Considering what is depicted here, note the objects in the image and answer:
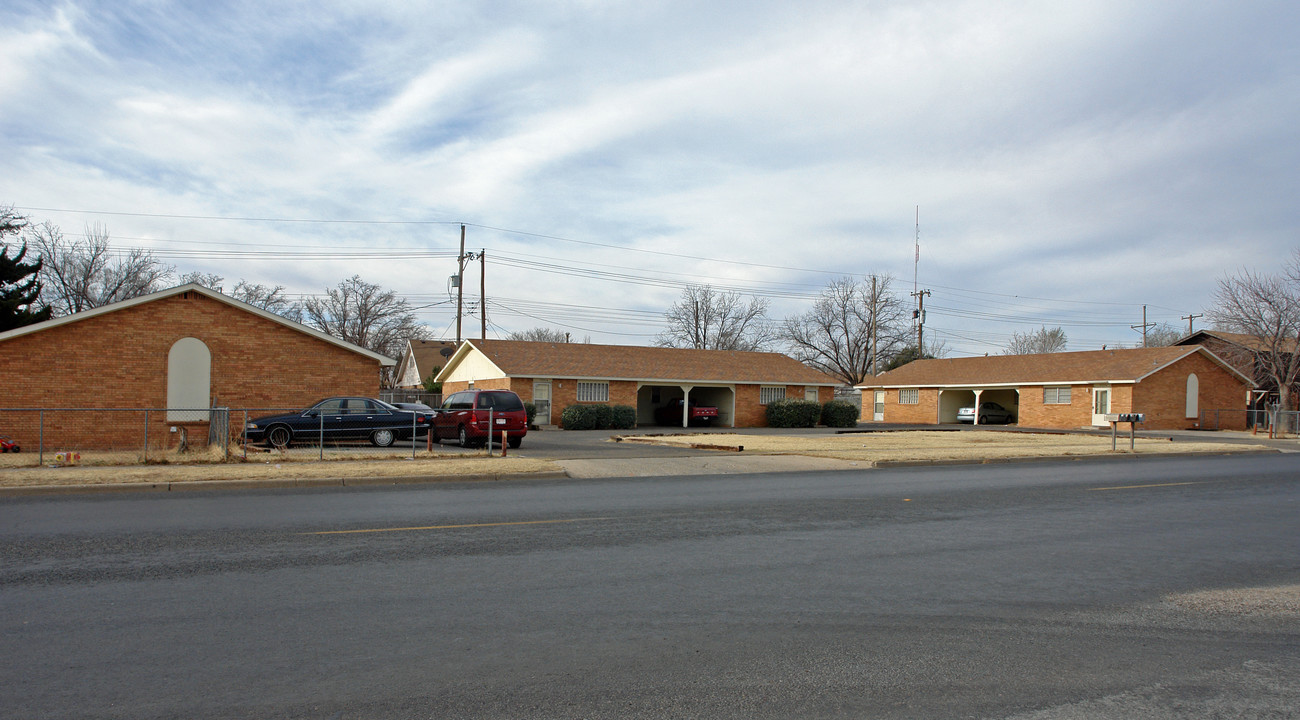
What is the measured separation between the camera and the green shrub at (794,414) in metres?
44.1

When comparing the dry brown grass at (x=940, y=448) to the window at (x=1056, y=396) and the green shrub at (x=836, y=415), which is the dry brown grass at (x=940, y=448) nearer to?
the green shrub at (x=836, y=415)

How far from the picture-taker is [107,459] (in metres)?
17.4

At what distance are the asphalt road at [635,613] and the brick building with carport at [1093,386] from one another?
126 ft

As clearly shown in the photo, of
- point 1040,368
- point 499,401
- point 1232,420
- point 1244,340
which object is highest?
point 1244,340

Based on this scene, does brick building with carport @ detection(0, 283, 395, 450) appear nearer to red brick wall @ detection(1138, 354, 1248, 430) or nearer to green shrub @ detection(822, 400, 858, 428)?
green shrub @ detection(822, 400, 858, 428)

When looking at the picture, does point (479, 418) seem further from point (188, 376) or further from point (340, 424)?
point (188, 376)

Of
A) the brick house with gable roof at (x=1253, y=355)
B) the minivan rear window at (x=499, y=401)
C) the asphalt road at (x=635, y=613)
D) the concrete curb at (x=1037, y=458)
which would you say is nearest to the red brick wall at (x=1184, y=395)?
the brick house with gable roof at (x=1253, y=355)

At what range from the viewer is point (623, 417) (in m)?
40.1

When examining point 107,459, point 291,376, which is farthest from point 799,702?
point 291,376

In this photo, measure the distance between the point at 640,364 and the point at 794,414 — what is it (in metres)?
8.50

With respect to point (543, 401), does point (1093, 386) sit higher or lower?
higher

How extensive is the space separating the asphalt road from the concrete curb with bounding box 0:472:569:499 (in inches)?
87.0

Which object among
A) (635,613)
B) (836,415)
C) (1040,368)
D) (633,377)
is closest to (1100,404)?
(1040,368)

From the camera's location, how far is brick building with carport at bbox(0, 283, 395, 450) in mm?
23141
